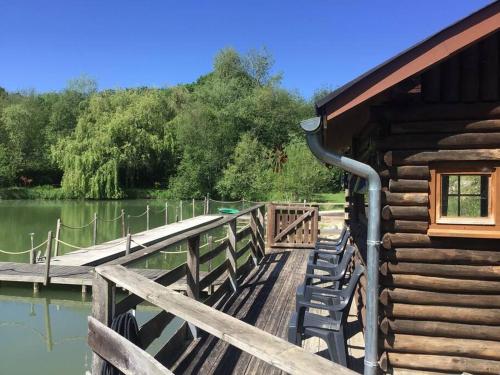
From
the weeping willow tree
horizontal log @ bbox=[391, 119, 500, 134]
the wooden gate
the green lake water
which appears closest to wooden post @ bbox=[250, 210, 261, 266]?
the green lake water

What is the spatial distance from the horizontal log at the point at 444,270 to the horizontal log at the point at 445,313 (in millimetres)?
293

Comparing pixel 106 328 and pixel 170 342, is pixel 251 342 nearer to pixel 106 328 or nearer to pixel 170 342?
pixel 106 328

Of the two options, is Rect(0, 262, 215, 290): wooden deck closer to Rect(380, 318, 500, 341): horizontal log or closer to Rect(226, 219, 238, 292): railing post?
Rect(226, 219, 238, 292): railing post

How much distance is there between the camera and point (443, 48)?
12.2 feet

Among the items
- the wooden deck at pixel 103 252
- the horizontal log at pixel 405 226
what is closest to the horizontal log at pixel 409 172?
the horizontal log at pixel 405 226

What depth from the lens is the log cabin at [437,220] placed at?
406 cm

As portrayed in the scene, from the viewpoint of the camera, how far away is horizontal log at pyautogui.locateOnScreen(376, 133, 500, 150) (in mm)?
4039

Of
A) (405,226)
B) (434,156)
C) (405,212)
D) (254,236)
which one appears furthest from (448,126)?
(254,236)

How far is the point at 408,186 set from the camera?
415 cm

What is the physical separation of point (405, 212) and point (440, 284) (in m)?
0.71

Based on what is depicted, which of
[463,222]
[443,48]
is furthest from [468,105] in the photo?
[463,222]

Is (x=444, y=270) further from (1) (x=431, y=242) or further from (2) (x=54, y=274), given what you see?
(2) (x=54, y=274)

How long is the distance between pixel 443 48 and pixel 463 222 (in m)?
1.47

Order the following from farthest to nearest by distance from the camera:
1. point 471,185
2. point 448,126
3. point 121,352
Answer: point 471,185 < point 448,126 < point 121,352
